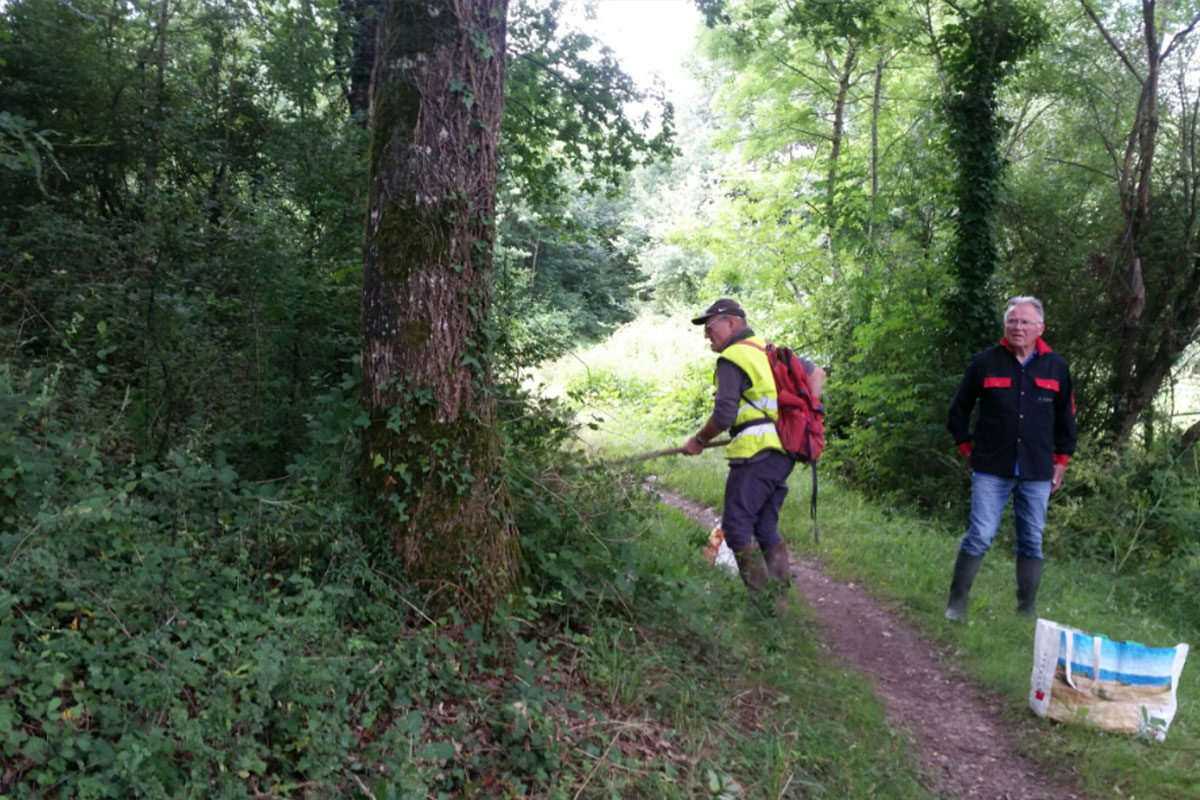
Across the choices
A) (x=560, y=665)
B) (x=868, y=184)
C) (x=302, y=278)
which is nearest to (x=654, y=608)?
(x=560, y=665)

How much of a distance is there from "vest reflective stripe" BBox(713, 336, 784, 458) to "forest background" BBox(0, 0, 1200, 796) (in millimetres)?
863

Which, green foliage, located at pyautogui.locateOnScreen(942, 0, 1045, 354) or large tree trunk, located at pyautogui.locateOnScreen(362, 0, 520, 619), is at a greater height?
green foliage, located at pyautogui.locateOnScreen(942, 0, 1045, 354)

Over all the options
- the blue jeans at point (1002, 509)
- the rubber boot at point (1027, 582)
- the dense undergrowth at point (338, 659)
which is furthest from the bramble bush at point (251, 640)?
the rubber boot at point (1027, 582)

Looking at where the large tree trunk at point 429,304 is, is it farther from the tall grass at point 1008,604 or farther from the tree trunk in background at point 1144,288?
the tree trunk in background at point 1144,288

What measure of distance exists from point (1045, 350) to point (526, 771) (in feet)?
15.7

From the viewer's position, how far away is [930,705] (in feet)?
16.2

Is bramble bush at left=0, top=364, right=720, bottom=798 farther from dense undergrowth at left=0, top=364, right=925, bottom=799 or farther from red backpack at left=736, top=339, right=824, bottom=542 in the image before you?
red backpack at left=736, top=339, right=824, bottom=542

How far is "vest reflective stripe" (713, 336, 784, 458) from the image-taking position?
5113 mm

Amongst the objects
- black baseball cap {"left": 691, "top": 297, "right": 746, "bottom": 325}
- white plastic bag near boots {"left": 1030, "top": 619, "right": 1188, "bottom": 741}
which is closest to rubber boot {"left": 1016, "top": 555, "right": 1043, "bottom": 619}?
white plastic bag near boots {"left": 1030, "top": 619, "right": 1188, "bottom": 741}

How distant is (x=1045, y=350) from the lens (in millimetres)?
5797

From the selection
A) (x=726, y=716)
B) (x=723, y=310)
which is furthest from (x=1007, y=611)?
(x=726, y=716)

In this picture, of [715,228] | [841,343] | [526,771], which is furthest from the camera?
[715,228]

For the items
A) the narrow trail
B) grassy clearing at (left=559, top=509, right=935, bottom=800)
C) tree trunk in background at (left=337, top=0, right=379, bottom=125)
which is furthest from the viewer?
tree trunk in background at (left=337, top=0, right=379, bottom=125)

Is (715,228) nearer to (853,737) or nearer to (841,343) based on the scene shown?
(841,343)
